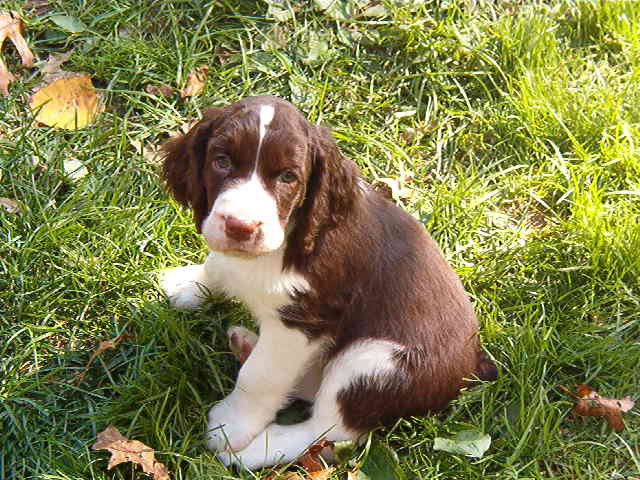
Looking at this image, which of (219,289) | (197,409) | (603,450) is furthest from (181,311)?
(603,450)

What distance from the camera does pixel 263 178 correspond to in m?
3.52

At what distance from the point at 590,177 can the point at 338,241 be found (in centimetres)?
224

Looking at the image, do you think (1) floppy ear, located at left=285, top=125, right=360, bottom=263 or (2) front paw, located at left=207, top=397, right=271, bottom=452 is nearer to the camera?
(1) floppy ear, located at left=285, top=125, right=360, bottom=263

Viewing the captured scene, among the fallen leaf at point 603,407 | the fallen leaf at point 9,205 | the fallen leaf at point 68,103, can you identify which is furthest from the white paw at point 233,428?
the fallen leaf at point 68,103

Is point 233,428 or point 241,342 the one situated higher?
point 241,342

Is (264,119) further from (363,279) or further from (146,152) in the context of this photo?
(146,152)

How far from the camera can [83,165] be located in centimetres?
525

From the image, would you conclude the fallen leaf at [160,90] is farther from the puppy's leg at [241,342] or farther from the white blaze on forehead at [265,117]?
the white blaze on forehead at [265,117]

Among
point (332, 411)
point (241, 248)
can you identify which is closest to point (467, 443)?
point (332, 411)

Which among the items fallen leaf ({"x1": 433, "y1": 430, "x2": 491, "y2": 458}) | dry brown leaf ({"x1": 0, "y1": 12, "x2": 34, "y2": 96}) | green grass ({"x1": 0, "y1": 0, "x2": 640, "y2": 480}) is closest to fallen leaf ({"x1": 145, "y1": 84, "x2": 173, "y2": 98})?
green grass ({"x1": 0, "y1": 0, "x2": 640, "y2": 480})

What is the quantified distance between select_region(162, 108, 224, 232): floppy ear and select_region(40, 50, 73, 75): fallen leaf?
205 centimetres

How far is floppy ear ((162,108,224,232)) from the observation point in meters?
3.76

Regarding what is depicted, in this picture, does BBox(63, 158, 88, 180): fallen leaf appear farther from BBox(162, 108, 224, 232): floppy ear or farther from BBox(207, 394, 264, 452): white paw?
BBox(207, 394, 264, 452): white paw

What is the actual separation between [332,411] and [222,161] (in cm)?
129
